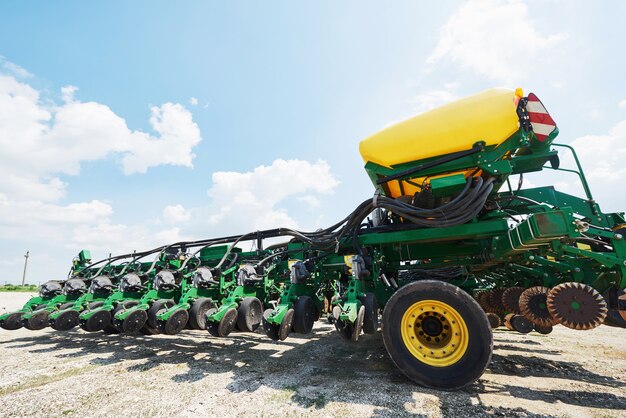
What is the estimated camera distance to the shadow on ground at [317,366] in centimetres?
287

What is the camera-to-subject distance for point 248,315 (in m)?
4.60

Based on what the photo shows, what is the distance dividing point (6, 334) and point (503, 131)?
36.8 ft

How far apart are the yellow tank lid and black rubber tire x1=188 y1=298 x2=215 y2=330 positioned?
12.1ft

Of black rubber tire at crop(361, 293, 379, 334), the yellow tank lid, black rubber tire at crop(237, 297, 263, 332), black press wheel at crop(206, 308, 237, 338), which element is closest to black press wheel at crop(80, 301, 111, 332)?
black press wheel at crop(206, 308, 237, 338)

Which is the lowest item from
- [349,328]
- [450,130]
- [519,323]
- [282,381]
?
[519,323]

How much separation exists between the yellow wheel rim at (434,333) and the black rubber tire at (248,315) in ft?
8.07

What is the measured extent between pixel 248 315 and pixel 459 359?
9.84ft

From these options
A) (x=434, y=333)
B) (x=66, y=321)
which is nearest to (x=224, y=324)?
(x=434, y=333)

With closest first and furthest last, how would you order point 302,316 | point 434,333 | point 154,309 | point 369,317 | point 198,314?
1. point 434,333
2. point 369,317
3. point 302,316
4. point 198,314
5. point 154,309

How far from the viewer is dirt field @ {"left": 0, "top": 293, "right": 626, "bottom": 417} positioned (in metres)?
2.73

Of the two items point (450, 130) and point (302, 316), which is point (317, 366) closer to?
point (302, 316)

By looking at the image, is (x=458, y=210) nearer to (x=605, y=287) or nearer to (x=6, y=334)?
(x=605, y=287)

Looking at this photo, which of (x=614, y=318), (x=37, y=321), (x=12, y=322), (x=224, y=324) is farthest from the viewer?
(x=12, y=322)

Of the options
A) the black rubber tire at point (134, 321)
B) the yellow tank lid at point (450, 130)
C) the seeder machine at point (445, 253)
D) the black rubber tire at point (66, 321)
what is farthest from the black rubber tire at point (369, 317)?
the black rubber tire at point (66, 321)
